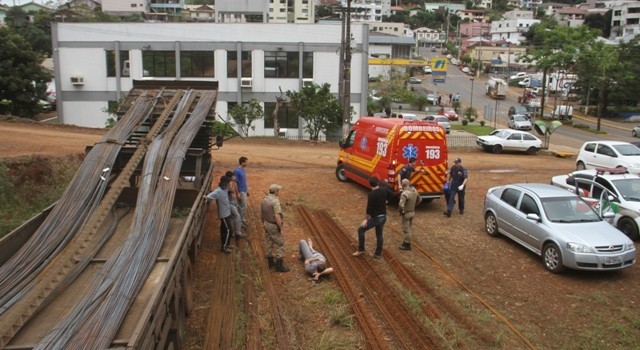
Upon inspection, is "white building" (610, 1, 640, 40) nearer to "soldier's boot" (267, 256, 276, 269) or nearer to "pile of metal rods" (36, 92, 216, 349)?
"soldier's boot" (267, 256, 276, 269)

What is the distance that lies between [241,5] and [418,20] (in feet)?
386

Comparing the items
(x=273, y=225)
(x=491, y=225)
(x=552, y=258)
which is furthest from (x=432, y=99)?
(x=273, y=225)

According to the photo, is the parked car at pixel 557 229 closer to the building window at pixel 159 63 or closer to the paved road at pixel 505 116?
the paved road at pixel 505 116

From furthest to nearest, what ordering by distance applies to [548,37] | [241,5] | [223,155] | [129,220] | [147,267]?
[241,5]
[548,37]
[223,155]
[129,220]
[147,267]

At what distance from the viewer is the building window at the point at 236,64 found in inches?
1385

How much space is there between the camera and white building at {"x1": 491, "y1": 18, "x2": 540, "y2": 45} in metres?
124

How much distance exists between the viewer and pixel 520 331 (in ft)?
24.7

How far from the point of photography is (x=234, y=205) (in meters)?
10.4

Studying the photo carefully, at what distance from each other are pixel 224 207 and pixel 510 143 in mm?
20486

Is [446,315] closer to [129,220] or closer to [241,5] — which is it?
[129,220]

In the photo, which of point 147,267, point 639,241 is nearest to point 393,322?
point 147,267

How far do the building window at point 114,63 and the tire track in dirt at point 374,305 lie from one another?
94.0 feet

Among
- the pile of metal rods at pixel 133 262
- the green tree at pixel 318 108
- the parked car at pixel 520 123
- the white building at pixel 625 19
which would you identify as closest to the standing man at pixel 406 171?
the pile of metal rods at pixel 133 262

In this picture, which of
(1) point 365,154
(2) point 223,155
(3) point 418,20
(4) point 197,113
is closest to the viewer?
(4) point 197,113
